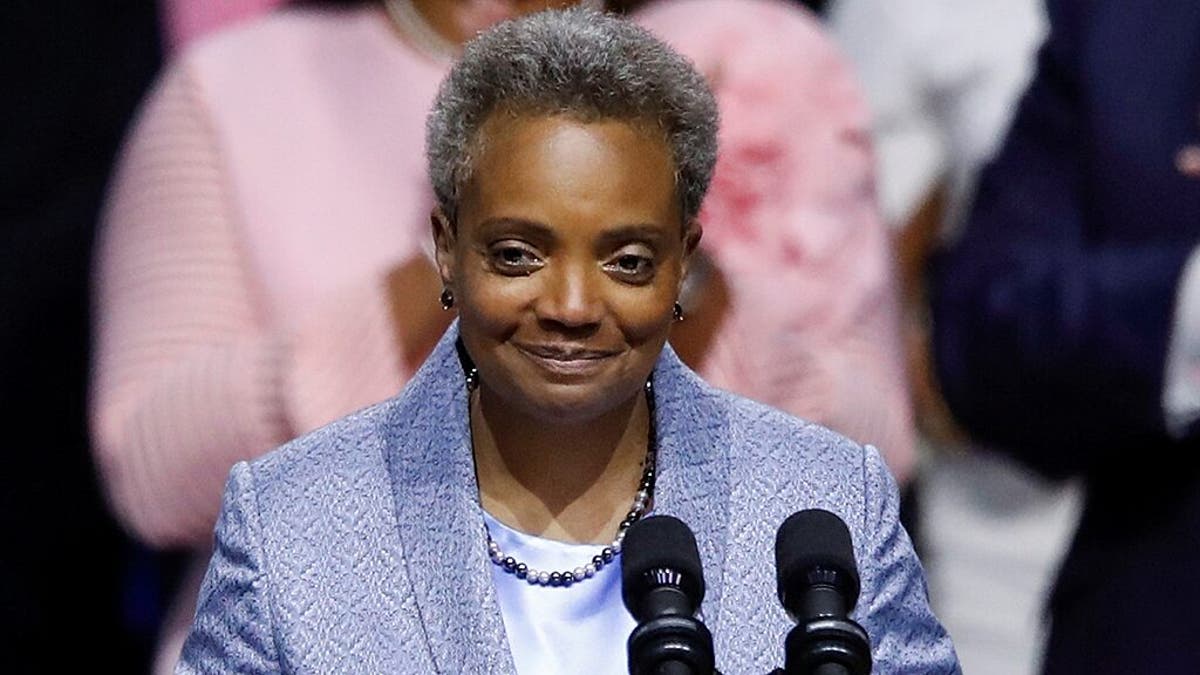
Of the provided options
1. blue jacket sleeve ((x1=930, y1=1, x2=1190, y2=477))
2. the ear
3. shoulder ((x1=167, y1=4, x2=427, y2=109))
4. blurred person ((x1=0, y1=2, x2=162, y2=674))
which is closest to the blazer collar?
the ear

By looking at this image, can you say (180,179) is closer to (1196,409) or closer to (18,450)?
(18,450)

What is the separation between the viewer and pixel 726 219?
12.3ft

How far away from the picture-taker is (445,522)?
263cm

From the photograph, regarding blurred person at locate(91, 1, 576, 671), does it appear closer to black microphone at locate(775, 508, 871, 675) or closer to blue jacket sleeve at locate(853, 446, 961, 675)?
blue jacket sleeve at locate(853, 446, 961, 675)

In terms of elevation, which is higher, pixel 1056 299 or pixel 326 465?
pixel 326 465

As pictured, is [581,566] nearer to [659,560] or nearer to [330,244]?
[659,560]

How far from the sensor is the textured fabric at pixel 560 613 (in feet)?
8.66

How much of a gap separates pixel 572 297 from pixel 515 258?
6 cm

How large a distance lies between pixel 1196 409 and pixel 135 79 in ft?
5.76

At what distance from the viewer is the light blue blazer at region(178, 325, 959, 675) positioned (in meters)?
2.56

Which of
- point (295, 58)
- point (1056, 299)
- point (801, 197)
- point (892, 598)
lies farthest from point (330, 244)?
point (892, 598)

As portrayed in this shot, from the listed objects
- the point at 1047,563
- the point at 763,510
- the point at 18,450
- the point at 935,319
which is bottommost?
the point at 1047,563

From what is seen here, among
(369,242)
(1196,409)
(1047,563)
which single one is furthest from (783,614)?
(1047,563)

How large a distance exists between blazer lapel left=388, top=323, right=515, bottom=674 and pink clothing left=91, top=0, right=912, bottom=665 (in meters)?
0.67
